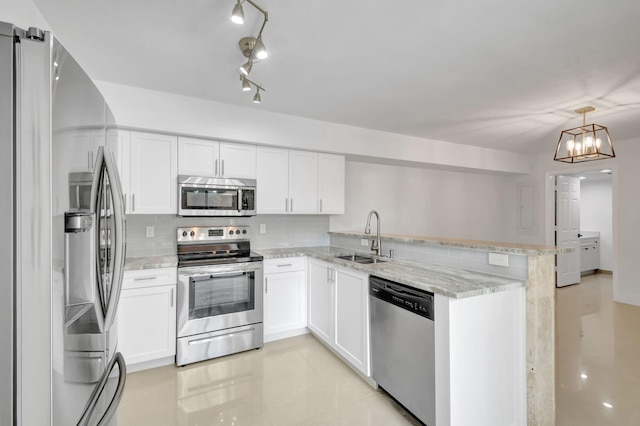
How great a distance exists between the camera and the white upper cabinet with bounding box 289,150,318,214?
11.7ft

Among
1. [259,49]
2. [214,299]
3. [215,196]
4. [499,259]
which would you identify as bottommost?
[214,299]

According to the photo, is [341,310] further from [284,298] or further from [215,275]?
[215,275]

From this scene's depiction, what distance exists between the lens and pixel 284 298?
3.29 meters

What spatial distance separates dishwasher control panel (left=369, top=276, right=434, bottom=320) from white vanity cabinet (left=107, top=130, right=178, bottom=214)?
213 centimetres

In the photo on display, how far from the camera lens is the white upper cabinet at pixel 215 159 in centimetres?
300

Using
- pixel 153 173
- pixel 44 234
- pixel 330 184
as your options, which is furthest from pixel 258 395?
pixel 330 184

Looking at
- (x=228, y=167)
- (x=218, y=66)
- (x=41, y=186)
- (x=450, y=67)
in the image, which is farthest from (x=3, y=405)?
(x=450, y=67)

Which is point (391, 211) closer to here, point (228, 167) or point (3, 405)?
point (228, 167)

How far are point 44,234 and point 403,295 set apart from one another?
6.09 feet

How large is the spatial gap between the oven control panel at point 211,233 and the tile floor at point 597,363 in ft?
10.7

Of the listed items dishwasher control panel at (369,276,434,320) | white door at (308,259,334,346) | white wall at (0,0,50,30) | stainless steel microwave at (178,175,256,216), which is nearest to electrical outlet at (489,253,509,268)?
dishwasher control panel at (369,276,434,320)

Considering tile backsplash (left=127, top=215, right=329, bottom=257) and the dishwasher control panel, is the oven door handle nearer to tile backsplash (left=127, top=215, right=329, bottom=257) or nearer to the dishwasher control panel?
tile backsplash (left=127, top=215, right=329, bottom=257)

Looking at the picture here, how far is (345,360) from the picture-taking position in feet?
8.90

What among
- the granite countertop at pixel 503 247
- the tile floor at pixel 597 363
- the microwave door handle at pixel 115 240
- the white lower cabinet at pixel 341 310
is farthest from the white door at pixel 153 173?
the tile floor at pixel 597 363
